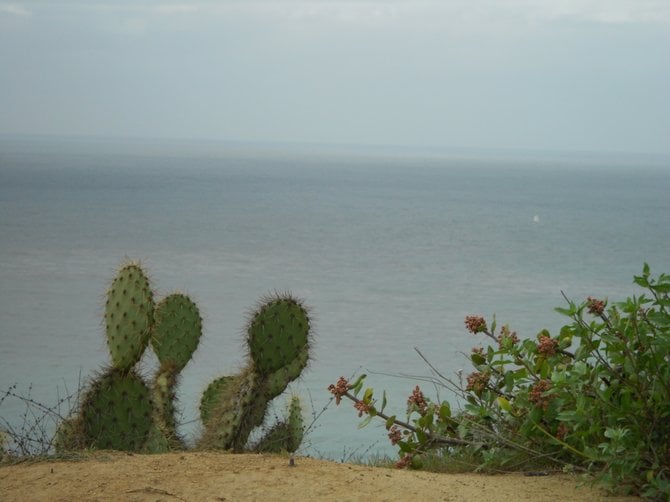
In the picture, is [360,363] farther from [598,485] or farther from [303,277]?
[303,277]

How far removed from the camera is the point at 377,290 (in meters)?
21.2

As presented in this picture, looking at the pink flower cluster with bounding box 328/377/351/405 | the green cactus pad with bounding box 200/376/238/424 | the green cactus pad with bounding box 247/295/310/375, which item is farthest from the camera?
the green cactus pad with bounding box 200/376/238/424

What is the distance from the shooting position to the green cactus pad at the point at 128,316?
561cm

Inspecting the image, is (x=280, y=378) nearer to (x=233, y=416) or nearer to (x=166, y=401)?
(x=233, y=416)

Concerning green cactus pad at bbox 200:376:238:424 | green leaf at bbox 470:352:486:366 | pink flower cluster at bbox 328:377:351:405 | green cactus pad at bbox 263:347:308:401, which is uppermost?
green leaf at bbox 470:352:486:366

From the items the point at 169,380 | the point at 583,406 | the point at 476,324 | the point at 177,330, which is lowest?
the point at 169,380

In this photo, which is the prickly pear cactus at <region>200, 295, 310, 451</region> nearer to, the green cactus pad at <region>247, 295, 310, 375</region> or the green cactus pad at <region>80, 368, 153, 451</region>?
the green cactus pad at <region>247, 295, 310, 375</region>

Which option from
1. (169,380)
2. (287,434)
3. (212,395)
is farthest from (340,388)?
(212,395)

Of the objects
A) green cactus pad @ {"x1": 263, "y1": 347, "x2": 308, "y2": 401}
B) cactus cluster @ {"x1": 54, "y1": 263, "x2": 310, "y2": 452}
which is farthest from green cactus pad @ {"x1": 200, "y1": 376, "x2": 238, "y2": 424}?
green cactus pad @ {"x1": 263, "y1": 347, "x2": 308, "y2": 401}

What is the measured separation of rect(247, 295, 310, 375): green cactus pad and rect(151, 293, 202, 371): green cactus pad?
0.71 m

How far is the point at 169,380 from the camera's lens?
6.55 m

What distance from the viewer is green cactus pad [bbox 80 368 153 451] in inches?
220

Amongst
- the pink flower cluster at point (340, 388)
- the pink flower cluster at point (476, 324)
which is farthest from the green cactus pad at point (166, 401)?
the pink flower cluster at point (476, 324)

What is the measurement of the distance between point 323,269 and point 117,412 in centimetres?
1963
